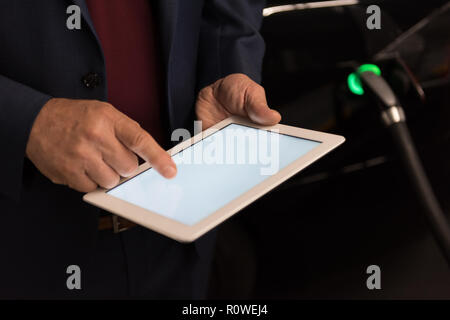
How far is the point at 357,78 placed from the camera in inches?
39.0

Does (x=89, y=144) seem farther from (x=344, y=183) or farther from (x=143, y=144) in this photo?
(x=344, y=183)

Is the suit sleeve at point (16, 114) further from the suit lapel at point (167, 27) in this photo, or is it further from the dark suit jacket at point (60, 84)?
the suit lapel at point (167, 27)

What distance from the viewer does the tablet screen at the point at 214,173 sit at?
58 centimetres

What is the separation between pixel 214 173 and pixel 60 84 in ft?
0.96

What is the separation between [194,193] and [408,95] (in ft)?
2.32

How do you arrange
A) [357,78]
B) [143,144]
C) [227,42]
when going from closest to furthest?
1. [143,144]
2. [227,42]
3. [357,78]

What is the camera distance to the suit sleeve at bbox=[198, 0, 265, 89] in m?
0.85

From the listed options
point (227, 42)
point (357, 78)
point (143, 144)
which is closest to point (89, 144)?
point (143, 144)

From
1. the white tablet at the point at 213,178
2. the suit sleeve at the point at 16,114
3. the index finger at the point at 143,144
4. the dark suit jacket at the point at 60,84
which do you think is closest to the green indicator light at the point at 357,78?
the dark suit jacket at the point at 60,84

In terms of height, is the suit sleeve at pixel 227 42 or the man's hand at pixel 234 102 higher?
the suit sleeve at pixel 227 42

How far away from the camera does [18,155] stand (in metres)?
0.63

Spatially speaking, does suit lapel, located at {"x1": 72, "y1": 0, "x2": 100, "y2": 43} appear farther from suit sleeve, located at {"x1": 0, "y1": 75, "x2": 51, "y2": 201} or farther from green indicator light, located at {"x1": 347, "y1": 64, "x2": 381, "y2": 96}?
green indicator light, located at {"x1": 347, "y1": 64, "x2": 381, "y2": 96}

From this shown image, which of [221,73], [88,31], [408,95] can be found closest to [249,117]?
[221,73]

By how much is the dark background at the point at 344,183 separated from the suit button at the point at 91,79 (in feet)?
1.74
